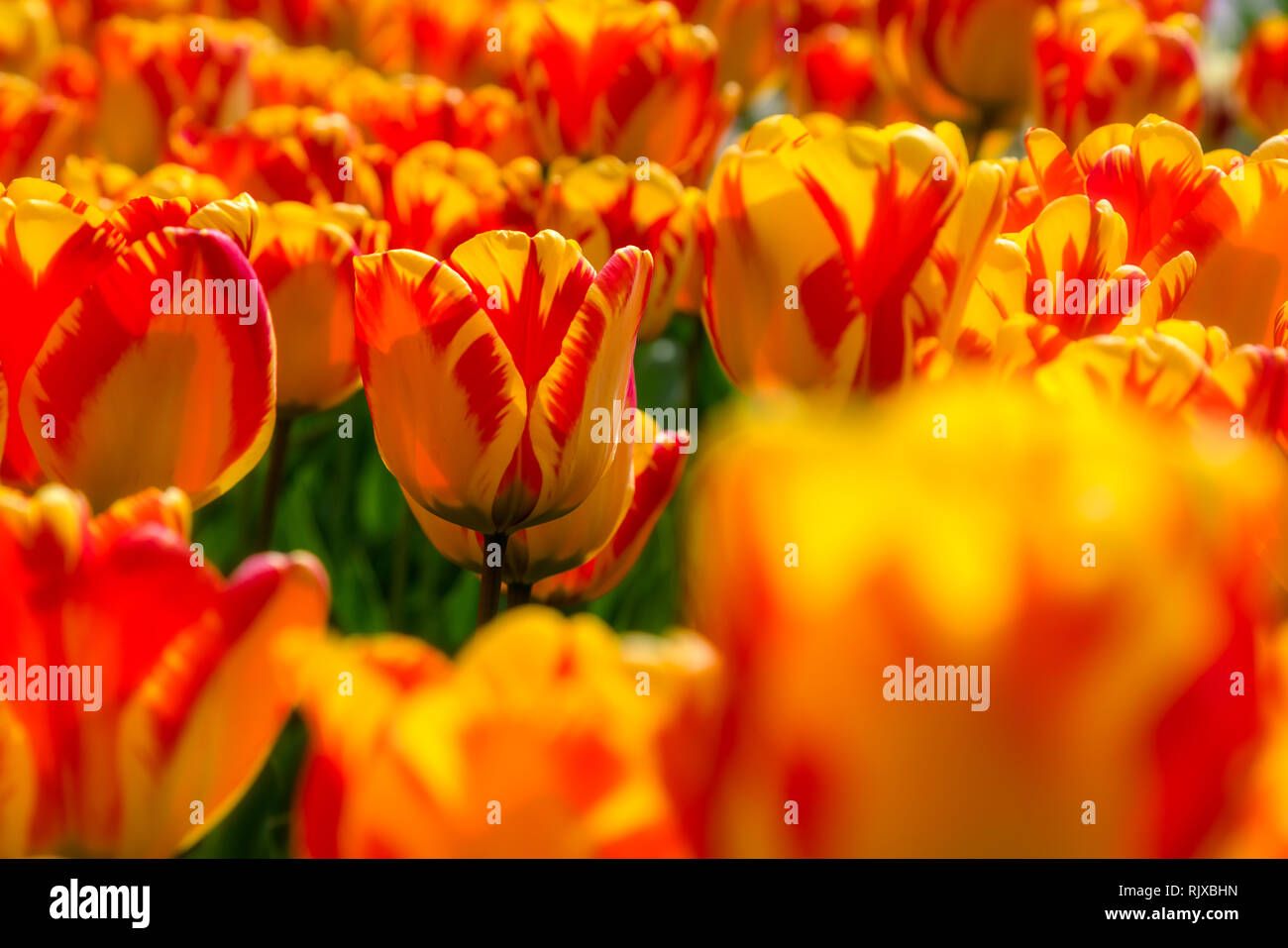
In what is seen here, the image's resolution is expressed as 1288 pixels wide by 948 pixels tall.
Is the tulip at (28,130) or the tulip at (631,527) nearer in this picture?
the tulip at (631,527)

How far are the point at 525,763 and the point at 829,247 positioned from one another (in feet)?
1.17

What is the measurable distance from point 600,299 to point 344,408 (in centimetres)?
63

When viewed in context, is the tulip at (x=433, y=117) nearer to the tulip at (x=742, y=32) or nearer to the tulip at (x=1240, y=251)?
the tulip at (x=742, y=32)

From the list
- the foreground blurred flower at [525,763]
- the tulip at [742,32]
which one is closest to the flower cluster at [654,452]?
the foreground blurred flower at [525,763]

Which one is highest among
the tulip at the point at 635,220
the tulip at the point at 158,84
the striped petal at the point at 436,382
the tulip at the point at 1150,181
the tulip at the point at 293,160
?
the tulip at the point at 158,84

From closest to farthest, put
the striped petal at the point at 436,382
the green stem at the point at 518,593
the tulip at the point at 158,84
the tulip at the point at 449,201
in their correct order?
the striped petal at the point at 436,382, the green stem at the point at 518,593, the tulip at the point at 449,201, the tulip at the point at 158,84

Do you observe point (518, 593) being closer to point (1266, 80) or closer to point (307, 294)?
point (307, 294)

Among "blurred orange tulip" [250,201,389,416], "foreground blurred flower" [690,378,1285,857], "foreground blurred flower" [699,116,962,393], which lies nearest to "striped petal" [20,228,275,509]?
"blurred orange tulip" [250,201,389,416]

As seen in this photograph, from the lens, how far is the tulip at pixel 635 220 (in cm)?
77

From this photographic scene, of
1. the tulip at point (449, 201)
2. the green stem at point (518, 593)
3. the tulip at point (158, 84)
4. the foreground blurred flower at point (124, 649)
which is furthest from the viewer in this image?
the tulip at point (158, 84)

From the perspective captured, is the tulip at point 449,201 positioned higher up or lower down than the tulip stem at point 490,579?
higher up

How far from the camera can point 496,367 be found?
521mm

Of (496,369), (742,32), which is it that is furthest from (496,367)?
(742,32)
